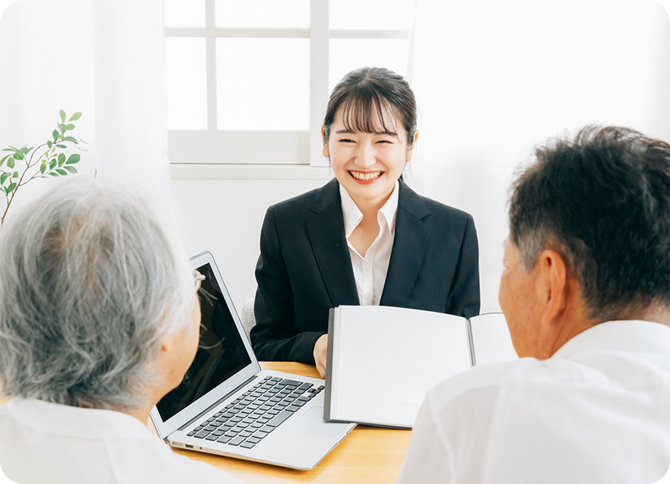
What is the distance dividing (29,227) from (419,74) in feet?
6.29

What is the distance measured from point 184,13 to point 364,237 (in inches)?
58.8

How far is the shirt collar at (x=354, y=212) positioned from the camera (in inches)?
65.4

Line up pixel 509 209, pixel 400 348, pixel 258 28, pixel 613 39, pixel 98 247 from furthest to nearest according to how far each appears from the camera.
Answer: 1. pixel 258 28
2. pixel 613 39
3. pixel 400 348
4. pixel 509 209
5. pixel 98 247

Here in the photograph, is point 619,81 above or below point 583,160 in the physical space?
above

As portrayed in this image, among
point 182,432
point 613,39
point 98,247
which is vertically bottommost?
point 182,432

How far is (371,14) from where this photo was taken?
2.53 metres

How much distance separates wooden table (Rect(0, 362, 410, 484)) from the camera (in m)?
0.91

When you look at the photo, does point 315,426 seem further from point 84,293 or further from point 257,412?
point 84,293

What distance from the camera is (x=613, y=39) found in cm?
224

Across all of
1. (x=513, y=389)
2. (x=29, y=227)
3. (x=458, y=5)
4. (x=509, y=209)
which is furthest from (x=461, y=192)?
(x=29, y=227)

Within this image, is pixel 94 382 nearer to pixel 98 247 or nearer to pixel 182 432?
pixel 98 247

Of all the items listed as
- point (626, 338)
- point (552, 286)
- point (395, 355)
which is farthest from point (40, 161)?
point (626, 338)

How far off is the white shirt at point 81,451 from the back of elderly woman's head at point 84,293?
0.13ft

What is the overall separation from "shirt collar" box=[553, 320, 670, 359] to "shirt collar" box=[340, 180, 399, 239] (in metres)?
1.01
